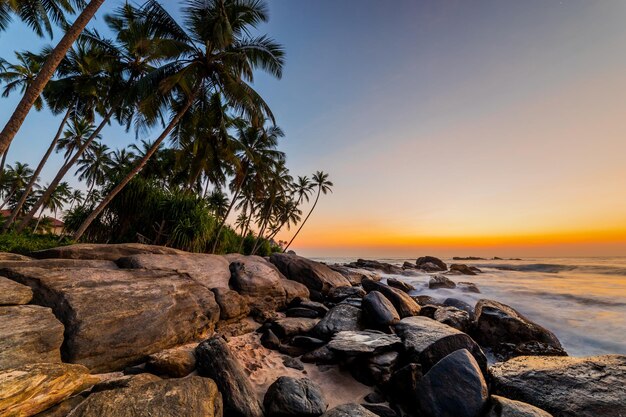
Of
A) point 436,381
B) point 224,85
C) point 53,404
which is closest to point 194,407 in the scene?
point 53,404

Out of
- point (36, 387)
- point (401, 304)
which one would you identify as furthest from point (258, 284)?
point (36, 387)

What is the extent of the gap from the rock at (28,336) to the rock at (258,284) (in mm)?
3985

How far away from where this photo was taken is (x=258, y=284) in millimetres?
7445

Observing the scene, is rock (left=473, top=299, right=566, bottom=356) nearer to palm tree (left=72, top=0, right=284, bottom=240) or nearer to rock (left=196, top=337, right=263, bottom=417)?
rock (left=196, top=337, right=263, bottom=417)

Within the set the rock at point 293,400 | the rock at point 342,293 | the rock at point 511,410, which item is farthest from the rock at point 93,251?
the rock at point 511,410

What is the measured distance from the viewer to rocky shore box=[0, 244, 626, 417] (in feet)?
9.36

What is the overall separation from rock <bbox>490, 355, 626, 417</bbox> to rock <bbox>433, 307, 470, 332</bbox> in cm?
227

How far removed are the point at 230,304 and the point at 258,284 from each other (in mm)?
1398

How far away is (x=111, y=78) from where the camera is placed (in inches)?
589

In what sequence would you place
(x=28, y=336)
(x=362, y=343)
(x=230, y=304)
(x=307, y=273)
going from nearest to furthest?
1. (x=28, y=336)
2. (x=362, y=343)
3. (x=230, y=304)
4. (x=307, y=273)

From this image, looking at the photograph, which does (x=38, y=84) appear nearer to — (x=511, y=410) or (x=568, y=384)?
(x=511, y=410)

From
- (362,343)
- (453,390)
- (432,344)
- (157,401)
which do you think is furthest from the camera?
(362,343)

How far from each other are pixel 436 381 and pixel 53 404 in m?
4.31

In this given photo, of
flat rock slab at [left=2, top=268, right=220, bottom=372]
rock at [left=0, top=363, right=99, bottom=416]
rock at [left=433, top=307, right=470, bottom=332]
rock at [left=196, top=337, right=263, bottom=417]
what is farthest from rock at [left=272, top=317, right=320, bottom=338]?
rock at [left=433, top=307, right=470, bottom=332]
